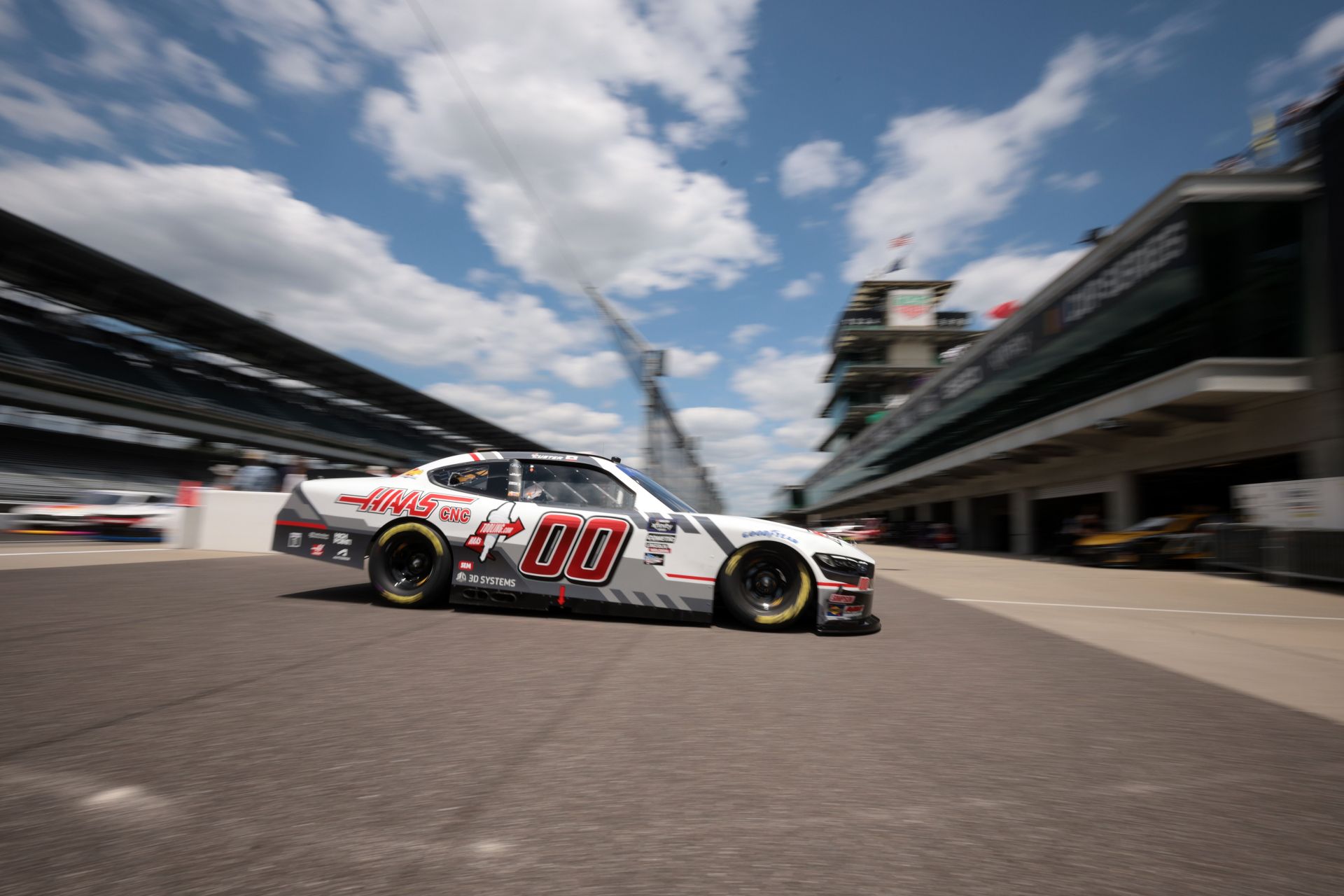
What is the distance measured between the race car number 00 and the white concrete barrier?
976cm

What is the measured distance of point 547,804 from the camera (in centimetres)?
220

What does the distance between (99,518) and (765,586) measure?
15.6 meters

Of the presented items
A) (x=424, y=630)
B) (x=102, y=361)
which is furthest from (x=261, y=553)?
(x=102, y=361)

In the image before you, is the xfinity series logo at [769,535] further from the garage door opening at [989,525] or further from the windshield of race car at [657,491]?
the garage door opening at [989,525]

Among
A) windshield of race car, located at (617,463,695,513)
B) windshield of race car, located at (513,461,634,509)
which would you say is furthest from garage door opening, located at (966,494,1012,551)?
windshield of race car, located at (513,461,634,509)

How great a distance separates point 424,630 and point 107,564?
675 centimetres

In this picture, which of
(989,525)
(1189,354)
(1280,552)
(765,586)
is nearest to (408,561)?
(765,586)

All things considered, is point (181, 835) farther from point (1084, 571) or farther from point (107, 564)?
point (1084, 571)

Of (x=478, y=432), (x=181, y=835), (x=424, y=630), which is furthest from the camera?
(x=478, y=432)

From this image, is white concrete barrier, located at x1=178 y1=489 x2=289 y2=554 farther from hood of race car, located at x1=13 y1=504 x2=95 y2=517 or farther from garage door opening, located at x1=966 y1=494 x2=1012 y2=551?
garage door opening, located at x1=966 y1=494 x2=1012 y2=551

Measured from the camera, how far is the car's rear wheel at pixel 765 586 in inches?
220

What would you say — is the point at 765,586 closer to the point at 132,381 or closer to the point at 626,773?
the point at 626,773

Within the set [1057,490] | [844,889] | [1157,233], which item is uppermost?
[1157,233]

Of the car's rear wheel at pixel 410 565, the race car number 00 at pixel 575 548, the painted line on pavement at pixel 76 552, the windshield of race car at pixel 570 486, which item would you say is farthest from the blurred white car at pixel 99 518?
the race car number 00 at pixel 575 548
